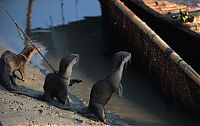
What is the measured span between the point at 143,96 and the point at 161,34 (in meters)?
1.74

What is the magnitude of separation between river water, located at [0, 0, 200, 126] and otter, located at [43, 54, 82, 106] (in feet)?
4.94

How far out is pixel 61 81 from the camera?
23.9 ft

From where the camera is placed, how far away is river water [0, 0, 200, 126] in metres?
8.55

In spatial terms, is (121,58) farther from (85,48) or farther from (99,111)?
(85,48)

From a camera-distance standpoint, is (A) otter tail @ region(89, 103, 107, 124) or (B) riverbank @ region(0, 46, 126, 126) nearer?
(B) riverbank @ region(0, 46, 126, 126)

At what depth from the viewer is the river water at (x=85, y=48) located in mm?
8555

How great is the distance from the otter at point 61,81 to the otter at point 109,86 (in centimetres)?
56

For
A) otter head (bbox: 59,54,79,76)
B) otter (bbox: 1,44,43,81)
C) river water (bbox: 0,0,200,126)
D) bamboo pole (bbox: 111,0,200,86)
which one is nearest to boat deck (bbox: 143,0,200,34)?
bamboo pole (bbox: 111,0,200,86)

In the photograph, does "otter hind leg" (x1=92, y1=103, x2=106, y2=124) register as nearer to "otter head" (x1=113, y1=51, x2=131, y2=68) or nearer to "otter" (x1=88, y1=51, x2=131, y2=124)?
"otter" (x1=88, y1=51, x2=131, y2=124)

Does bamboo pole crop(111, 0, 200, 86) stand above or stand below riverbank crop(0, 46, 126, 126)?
above

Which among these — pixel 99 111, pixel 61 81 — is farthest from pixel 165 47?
pixel 61 81

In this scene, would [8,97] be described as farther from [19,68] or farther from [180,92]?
[180,92]

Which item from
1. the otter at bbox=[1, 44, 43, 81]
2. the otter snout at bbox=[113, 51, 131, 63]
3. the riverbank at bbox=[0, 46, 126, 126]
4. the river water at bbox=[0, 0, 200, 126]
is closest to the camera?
the riverbank at bbox=[0, 46, 126, 126]

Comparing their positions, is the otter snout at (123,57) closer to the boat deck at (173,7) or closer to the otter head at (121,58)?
the otter head at (121,58)
